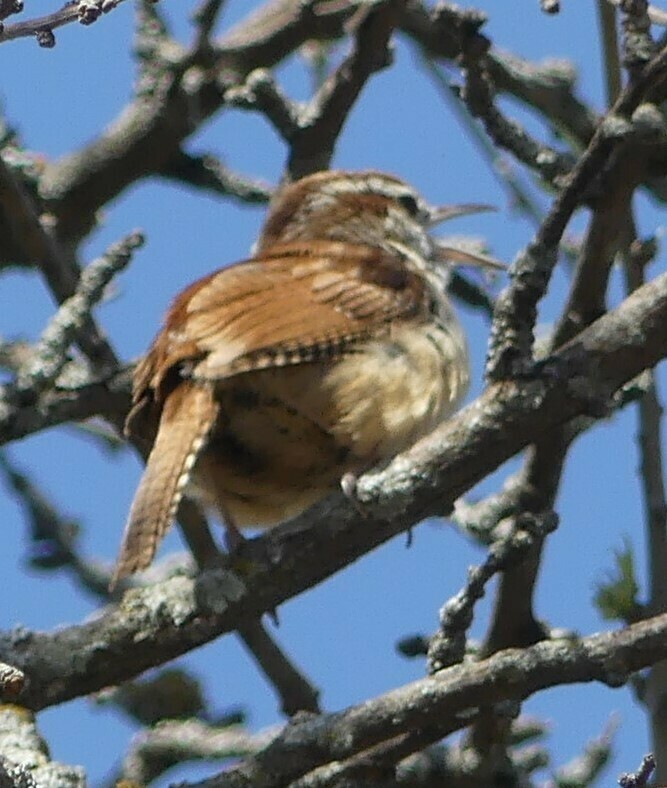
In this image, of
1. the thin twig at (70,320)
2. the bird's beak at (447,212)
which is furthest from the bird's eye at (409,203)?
the thin twig at (70,320)

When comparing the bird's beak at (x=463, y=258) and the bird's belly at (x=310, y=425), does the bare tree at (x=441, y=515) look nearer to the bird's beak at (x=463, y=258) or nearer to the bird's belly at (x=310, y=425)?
the bird's belly at (x=310, y=425)

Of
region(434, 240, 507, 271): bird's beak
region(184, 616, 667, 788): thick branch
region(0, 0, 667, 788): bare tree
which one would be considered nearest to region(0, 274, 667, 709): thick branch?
region(0, 0, 667, 788): bare tree

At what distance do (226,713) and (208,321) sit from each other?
84cm

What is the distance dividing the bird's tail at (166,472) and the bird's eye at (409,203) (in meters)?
1.61

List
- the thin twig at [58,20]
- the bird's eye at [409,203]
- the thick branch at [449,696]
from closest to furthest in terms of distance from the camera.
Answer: the thin twig at [58,20], the thick branch at [449,696], the bird's eye at [409,203]

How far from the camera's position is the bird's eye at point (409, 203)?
5.07 metres

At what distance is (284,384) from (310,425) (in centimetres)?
11

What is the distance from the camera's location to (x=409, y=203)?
5082 millimetres

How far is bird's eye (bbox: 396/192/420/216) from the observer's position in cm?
507

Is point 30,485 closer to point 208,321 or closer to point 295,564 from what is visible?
point 208,321

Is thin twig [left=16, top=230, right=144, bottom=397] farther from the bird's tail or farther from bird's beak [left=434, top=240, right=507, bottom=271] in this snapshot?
bird's beak [left=434, top=240, right=507, bottom=271]

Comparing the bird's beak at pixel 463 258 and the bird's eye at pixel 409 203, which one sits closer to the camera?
the bird's beak at pixel 463 258

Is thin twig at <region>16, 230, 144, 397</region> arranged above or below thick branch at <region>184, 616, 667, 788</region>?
above

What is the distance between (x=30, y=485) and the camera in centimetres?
429
